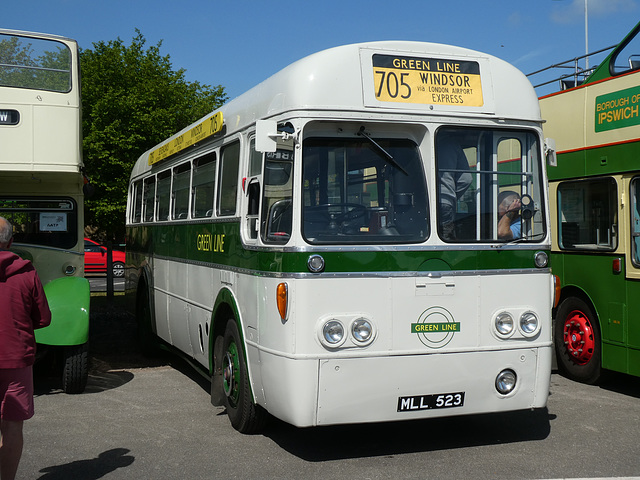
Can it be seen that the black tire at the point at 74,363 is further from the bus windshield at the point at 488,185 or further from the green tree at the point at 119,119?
the green tree at the point at 119,119

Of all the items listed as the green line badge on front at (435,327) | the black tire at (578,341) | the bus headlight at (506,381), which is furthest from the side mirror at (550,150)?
the black tire at (578,341)

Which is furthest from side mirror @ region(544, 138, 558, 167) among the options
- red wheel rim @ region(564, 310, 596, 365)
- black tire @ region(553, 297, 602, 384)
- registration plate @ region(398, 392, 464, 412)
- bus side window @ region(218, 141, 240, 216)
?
red wheel rim @ region(564, 310, 596, 365)

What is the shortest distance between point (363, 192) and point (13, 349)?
Answer: 261cm

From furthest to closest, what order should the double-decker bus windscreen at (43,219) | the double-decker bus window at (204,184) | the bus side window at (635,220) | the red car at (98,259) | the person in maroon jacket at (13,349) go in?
the red car at (98,259), the double-decker bus windscreen at (43,219), the bus side window at (635,220), the double-decker bus window at (204,184), the person in maroon jacket at (13,349)

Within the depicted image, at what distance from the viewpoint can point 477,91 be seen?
6043mm

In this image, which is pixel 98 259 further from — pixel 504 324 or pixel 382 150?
pixel 504 324

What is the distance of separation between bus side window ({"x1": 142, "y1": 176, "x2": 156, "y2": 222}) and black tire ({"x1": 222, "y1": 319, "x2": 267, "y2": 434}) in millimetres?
4411

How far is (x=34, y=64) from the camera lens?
8.74 metres

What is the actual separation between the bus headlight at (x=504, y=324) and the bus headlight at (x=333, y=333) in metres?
1.26

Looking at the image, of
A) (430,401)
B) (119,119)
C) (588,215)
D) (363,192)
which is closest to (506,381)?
(430,401)

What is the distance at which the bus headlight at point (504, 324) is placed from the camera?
5.93 m

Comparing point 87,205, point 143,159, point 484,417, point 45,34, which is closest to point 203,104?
point 87,205

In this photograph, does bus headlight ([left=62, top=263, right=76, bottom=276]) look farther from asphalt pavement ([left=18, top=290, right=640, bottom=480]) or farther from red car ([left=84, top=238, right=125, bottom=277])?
red car ([left=84, top=238, right=125, bottom=277])

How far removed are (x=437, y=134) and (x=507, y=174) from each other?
0.68m
